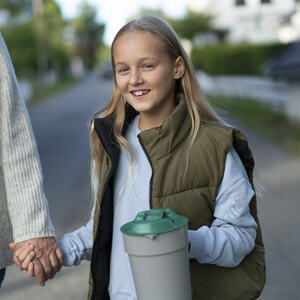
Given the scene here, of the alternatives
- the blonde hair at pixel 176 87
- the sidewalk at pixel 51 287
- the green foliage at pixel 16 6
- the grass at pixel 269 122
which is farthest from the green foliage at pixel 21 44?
the blonde hair at pixel 176 87

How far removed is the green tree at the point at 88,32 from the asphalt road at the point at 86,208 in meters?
92.8

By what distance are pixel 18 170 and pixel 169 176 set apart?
0.54 m

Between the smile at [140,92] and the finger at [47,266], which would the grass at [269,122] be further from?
the finger at [47,266]

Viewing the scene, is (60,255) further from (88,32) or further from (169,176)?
(88,32)

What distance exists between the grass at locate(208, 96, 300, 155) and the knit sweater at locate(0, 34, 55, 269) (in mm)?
7401

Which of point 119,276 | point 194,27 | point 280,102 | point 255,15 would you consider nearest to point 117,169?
point 119,276

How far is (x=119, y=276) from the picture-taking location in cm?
215

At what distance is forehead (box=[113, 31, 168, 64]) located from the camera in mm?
2180

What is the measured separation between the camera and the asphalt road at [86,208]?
4.22 meters

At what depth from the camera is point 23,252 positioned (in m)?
1.98

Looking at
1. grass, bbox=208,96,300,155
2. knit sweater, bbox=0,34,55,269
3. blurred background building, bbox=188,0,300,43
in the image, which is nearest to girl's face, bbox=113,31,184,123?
knit sweater, bbox=0,34,55,269

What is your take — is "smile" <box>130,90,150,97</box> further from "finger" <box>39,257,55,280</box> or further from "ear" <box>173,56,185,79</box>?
"finger" <box>39,257,55,280</box>

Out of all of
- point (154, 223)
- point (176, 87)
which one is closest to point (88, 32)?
point (176, 87)

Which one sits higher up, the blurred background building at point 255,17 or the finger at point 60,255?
the finger at point 60,255
